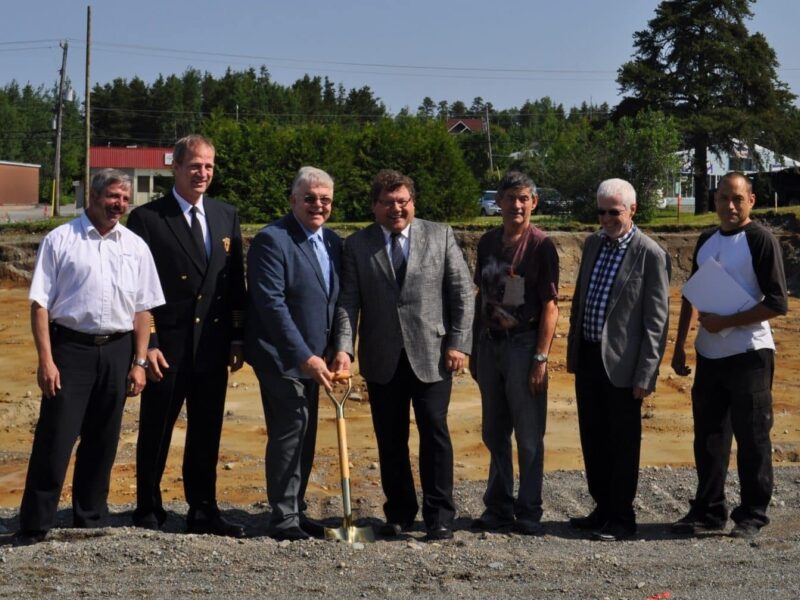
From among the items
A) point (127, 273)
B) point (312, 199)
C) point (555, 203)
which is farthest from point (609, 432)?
point (555, 203)

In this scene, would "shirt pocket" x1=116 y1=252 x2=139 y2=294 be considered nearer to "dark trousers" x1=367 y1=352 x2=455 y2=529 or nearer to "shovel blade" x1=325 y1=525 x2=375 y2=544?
"dark trousers" x1=367 y1=352 x2=455 y2=529

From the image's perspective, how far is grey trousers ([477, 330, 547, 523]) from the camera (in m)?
5.80

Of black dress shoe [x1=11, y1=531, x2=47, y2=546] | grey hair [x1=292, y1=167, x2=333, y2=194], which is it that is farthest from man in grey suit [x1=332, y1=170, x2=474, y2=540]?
black dress shoe [x1=11, y1=531, x2=47, y2=546]

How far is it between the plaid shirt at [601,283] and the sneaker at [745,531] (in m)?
1.22

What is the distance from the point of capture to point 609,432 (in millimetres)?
5887

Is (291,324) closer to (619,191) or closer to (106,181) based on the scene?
(106,181)

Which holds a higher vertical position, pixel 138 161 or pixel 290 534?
pixel 138 161

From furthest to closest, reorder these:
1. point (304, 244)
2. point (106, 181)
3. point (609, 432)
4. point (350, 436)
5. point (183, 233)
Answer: point (350, 436) < point (609, 432) < point (183, 233) < point (304, 244) < point (106, 181)

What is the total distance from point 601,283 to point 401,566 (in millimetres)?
1823

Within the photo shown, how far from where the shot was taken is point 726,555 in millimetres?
5395

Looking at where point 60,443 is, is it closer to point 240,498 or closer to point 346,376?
point 346,376

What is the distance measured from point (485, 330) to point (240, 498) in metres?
2.18

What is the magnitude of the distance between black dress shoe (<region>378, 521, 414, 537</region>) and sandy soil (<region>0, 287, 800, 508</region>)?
121 cm

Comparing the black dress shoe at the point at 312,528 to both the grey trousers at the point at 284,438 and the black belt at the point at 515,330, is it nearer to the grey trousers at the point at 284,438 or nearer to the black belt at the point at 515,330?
the grey trousers at the point at 284,438
